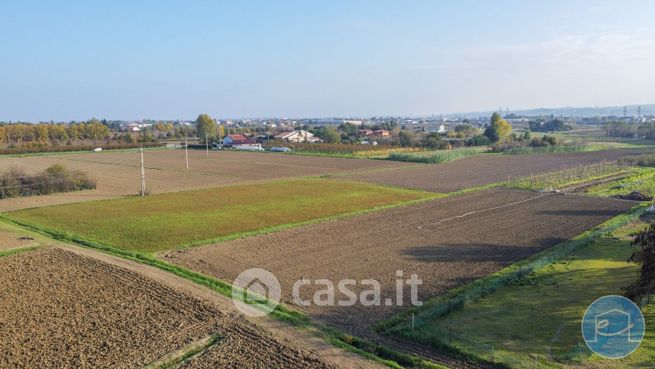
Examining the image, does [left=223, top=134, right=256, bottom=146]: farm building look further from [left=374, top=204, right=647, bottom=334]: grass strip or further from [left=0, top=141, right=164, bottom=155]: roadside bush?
[left=374, top=204, right=647, bottom=334]: grass strip

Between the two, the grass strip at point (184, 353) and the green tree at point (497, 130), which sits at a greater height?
the green tree at point (497, 130)

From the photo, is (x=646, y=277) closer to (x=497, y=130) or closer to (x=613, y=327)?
(x=613, y=327)

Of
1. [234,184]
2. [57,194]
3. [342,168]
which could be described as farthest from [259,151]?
[57,194]

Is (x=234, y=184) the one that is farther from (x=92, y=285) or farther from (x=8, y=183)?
(x=92, y=285)

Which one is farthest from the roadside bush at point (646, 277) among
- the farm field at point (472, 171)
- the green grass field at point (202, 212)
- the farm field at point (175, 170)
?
the farm field at point (175, 170)

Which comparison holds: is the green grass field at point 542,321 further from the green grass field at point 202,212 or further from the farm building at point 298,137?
the farm building at point 298,137

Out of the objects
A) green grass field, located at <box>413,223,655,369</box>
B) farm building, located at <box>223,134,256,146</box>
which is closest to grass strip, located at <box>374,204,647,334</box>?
green grass field, located at <box>413,223,655,369</box>
